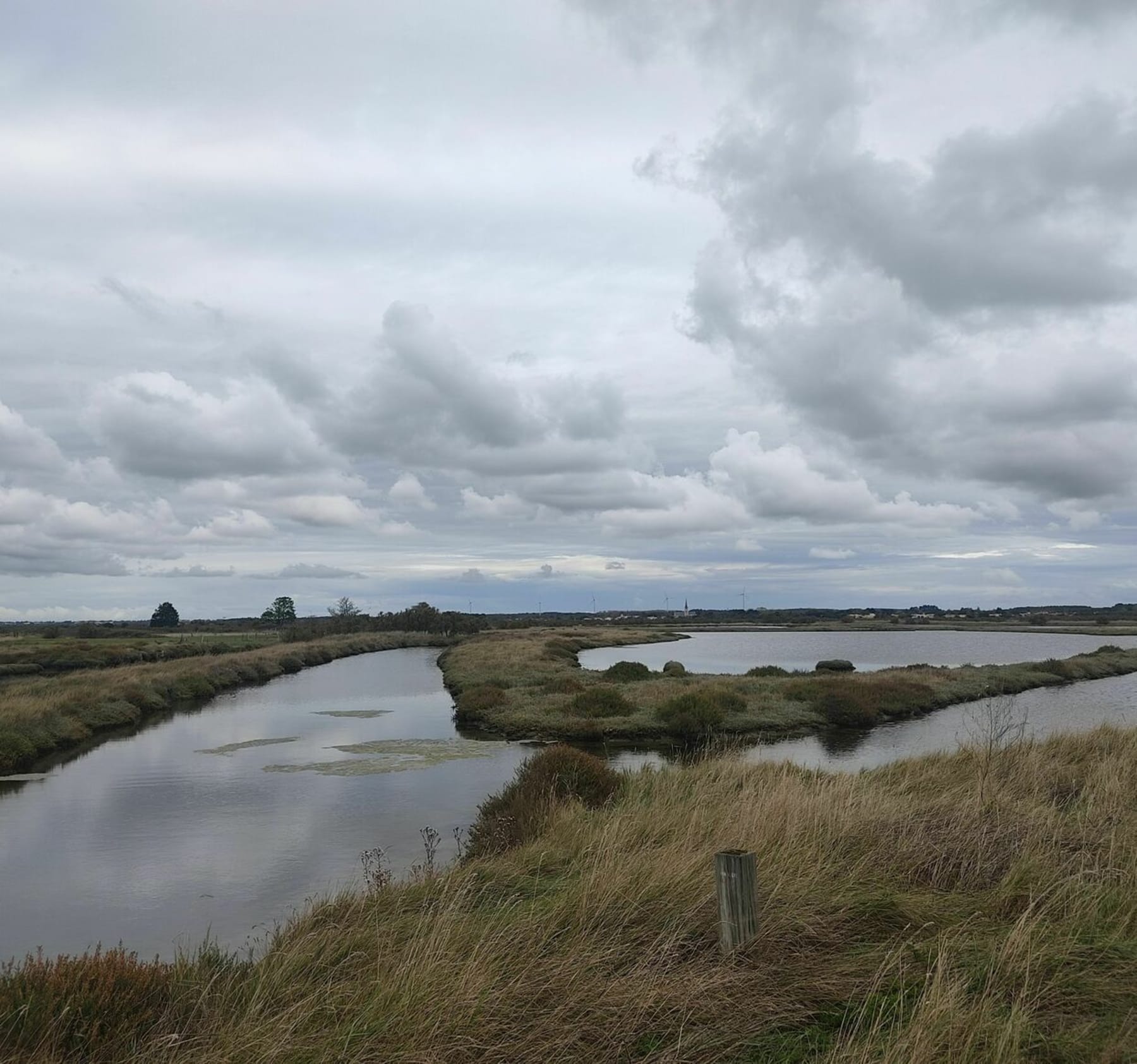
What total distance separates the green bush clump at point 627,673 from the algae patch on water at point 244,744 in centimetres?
1876

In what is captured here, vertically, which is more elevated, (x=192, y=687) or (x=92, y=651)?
(x=92, y=651)

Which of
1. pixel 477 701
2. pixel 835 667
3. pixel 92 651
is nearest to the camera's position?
pixel 477 701

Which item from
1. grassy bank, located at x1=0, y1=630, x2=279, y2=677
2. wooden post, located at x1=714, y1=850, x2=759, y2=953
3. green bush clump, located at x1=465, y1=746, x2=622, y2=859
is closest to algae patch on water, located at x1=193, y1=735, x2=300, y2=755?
green bush clump, located at x1=465, y1=746, x2=622, y2=859

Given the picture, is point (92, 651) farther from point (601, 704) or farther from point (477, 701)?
point (601, 704)

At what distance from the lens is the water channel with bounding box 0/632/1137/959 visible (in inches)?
487

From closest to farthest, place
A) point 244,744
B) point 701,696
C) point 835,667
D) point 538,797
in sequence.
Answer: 1. point 538,797
2. point 244,744
3. point 701,696
4. point 835,667

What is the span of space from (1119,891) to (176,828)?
16544mm

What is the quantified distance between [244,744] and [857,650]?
243 ft

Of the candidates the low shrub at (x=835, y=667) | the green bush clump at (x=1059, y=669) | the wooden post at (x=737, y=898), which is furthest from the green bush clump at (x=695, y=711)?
the green bush clump at (x=1059, y=669)

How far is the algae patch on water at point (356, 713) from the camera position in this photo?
37.9 m

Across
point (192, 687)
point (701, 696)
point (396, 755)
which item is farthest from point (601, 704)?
point (192, 687)

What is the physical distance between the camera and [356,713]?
128ft

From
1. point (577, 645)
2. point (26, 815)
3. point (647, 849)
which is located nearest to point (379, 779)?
point (26, 815)

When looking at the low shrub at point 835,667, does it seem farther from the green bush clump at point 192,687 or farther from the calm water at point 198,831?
the green bush clump at point 192,687
